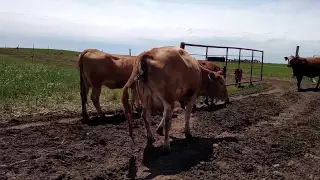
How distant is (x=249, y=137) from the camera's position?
29.4 feet

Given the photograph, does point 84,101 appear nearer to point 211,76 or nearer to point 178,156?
point 211,76

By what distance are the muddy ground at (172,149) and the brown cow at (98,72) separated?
3.12 ft

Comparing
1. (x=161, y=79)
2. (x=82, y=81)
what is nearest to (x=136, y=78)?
(x=161, y=79)

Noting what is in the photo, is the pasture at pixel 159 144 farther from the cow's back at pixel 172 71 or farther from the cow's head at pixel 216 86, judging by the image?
the cow's back at pixel 172 71

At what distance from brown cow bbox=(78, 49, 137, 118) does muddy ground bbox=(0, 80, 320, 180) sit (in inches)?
37.5

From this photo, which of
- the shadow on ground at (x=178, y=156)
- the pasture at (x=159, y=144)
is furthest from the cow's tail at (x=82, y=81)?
the shadow on ground at (x=178, y=156)

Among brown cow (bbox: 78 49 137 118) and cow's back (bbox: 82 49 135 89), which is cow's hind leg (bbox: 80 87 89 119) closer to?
brown cow (bbox: 78 49 137 118)

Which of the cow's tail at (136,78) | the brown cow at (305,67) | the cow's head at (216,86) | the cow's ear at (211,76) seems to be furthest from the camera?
the brown cow at (305,67)

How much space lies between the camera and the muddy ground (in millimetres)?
6371

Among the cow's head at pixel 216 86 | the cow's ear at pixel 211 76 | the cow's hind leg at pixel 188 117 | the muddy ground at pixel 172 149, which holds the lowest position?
the muddy ground at pixel 172 149

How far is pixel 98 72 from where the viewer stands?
37.6 feet

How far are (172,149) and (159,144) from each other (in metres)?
0.46

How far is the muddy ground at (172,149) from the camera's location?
20.9 feet

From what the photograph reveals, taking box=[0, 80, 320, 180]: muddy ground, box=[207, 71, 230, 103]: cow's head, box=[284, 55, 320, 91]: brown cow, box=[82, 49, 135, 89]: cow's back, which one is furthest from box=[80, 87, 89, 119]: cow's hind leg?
box=[284, 55, 320, 91]: brown cow
